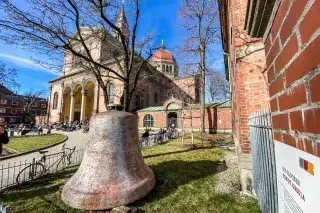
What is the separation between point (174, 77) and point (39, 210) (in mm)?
50938

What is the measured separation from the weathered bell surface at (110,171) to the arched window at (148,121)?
28347mm

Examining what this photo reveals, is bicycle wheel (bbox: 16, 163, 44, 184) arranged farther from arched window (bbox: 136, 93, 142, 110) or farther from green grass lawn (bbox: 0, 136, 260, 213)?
arched window (bbox: 136, 93, 142, 110)

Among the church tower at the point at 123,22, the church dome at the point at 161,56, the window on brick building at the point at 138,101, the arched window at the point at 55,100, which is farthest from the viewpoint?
the church dome at the point at 161,56

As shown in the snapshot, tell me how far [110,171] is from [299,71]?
523cm

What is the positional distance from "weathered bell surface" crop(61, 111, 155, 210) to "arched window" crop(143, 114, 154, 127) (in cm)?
2835

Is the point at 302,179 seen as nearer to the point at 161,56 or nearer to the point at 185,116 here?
the point at 185,116

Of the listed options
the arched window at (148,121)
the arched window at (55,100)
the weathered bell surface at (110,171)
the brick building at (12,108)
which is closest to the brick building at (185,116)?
the arched window at (148,121)

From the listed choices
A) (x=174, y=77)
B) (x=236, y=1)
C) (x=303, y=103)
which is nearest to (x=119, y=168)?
(x=303, y=103)

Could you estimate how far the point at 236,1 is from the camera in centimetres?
561

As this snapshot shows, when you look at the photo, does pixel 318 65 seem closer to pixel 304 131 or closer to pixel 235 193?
pixel 304 131

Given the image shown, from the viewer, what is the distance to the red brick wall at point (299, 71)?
2.23ft

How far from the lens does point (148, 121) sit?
1366 inches

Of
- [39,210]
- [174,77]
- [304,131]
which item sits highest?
[174,77]

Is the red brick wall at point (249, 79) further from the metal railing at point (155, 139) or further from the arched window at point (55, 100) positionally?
the arched window at point (55, 100)
